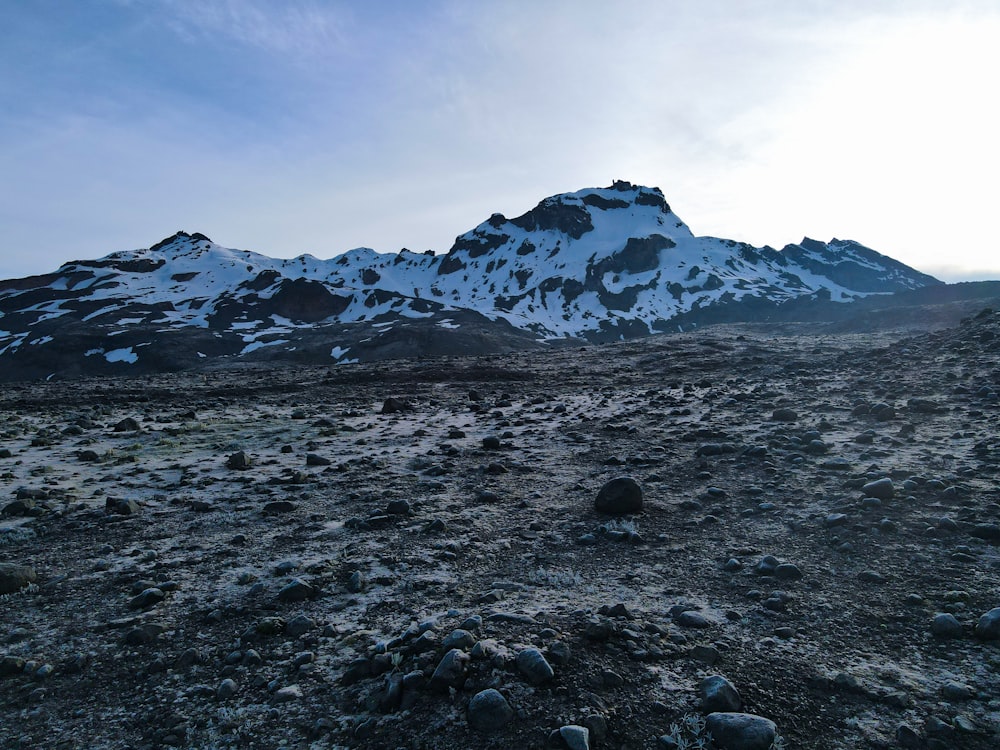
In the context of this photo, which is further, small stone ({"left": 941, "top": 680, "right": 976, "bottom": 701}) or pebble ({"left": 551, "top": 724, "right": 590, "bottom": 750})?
small stone ({"left": 941, "top": 680, "right": 976, "bottom": 701})

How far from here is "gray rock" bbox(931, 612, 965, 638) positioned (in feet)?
14.7

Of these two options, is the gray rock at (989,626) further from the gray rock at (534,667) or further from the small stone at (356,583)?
the small stone at (356,583)

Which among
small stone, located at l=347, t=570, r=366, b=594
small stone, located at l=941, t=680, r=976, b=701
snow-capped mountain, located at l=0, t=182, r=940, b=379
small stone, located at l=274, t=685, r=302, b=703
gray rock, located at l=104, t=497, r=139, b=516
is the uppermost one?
snow-capped mountain, located at l=0, t=182, r=940, b=379

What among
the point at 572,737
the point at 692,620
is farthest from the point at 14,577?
the point at 692,620

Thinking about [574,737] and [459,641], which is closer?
[574,737]

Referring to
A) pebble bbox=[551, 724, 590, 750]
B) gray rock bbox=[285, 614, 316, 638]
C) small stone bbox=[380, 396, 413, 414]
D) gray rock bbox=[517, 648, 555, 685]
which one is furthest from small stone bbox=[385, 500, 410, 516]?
small stone bbox=[380, 396, 413, 414]

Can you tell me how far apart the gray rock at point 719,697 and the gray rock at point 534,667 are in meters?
1.02

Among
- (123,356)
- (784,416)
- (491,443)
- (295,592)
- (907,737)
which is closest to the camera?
(907,737)

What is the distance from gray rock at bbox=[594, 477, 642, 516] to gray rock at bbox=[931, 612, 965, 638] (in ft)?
12.0

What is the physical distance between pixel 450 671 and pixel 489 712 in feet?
1.60

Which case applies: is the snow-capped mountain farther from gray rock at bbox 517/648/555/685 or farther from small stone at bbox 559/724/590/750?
small stone at bbox 559/724/590/750

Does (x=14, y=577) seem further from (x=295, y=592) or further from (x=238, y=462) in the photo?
(x=238, y=462)

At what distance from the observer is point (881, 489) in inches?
297

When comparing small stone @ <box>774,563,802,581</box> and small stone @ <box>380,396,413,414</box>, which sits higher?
small stone @ <box>380,396,413,414</box>
